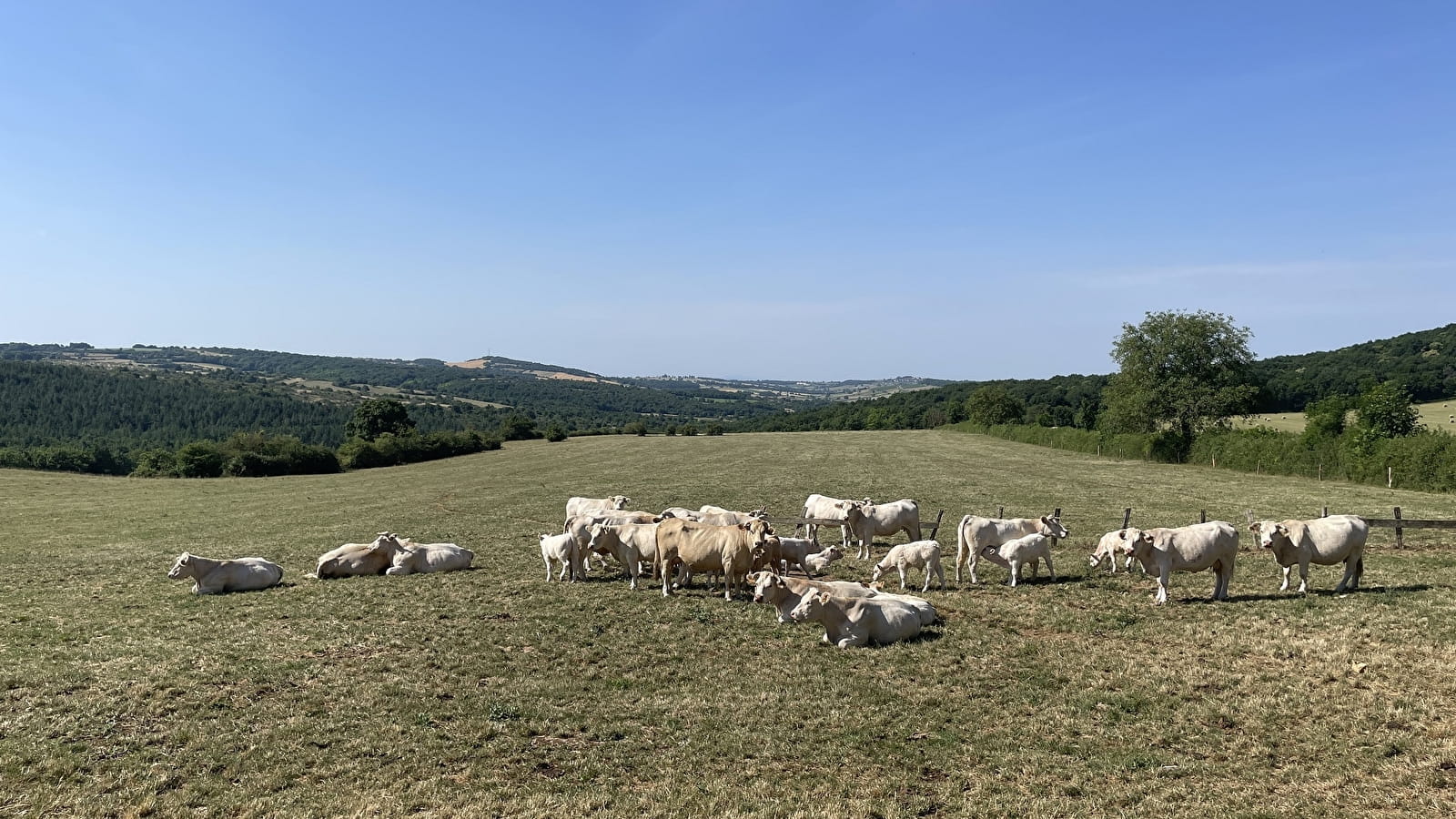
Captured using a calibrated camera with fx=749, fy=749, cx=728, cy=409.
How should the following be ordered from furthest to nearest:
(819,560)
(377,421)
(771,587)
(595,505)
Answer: (377,421) → (595,505) → (819,560) → (771,587)

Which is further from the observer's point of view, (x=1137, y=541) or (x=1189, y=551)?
(x=1137, y=541)

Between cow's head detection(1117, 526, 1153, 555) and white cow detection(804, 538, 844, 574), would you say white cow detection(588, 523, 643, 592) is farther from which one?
cow's head detection(1117, 526, 1153, 555)

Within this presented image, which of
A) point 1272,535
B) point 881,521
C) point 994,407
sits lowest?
point 881,521

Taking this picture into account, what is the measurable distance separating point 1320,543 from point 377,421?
93824 mm

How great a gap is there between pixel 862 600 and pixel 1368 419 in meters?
48.8

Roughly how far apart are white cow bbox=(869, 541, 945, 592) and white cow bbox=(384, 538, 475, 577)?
10734 millimetres

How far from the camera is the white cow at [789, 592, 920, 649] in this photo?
12.5 meters

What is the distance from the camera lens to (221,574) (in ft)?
56.5

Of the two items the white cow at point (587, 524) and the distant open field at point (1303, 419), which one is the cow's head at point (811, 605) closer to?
the white cow at point (587, 524)

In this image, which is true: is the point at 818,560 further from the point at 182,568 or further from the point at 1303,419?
the point at 1303,419

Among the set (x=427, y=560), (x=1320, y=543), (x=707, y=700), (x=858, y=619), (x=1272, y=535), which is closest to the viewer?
(x=707, y=700)

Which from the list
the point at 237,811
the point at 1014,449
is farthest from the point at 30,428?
the point at 237,811

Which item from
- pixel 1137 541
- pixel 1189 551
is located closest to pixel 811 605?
pixel 1137 541

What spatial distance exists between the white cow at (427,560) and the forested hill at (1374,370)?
304 ft
